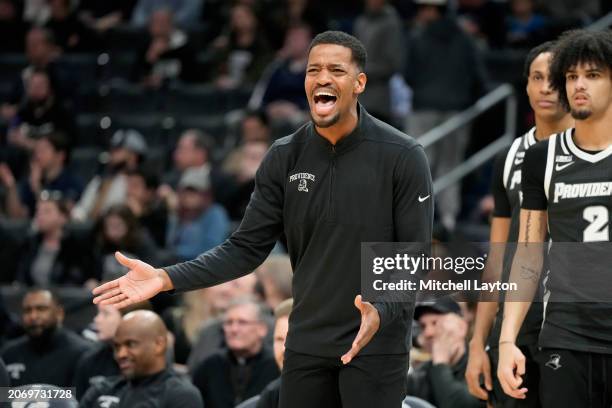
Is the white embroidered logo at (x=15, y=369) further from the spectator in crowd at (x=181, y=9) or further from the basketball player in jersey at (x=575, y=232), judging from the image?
the spectator in crowd at (x=181, y=9)

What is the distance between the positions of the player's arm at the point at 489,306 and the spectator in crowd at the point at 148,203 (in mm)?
5499

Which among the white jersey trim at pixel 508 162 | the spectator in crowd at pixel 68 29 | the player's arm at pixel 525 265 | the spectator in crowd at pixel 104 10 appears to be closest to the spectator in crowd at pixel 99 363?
the white jersey trim at pixel 508 162

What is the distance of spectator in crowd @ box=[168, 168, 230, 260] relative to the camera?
9695 mm

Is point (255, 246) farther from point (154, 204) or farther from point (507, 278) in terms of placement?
point (154, 204)

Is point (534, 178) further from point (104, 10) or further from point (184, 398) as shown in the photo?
point (104, 10)

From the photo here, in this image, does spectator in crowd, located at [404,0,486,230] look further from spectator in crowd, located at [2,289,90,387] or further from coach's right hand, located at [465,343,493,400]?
coach's right hand, located at [465,343,493,400]

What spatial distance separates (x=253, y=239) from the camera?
4.35 metres

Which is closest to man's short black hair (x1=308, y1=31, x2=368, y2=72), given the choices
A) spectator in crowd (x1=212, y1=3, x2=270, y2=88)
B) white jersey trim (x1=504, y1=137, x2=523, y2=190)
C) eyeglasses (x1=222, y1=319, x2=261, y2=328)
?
white jersey trim (x1=504, y1=137, x2=523, y2=190)

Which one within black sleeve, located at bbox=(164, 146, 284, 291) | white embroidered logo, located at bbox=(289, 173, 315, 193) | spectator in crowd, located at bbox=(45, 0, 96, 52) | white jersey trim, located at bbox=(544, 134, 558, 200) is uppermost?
spectator in crowd, located at bbox=(45, 0, 96, 52)

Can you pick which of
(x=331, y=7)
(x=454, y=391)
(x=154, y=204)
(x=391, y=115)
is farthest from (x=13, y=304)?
(x=331, y=7)

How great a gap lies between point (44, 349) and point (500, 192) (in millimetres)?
3903

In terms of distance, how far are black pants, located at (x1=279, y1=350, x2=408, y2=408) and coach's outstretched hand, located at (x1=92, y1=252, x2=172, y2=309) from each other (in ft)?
1.65

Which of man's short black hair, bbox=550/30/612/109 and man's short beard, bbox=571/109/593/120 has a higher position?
man's short black hair, bbox=550/30/612/109

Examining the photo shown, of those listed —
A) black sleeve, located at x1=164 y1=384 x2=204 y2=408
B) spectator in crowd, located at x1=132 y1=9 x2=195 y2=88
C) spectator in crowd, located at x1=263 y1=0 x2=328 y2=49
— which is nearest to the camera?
black sleeve, located at x1=164 y1=384 x2=204 y2=408
